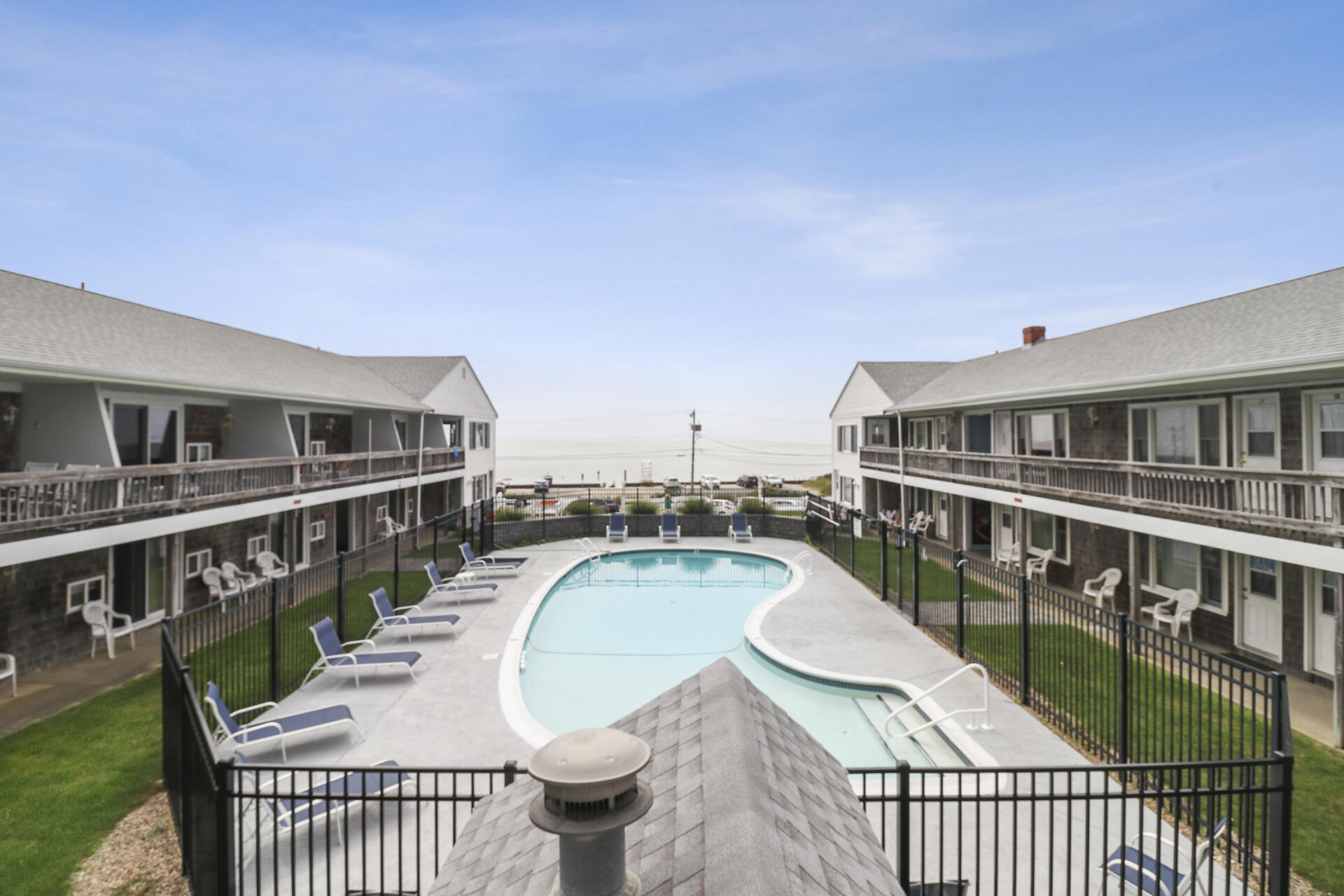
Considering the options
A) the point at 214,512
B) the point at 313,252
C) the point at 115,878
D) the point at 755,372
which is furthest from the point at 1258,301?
the point at 755,372

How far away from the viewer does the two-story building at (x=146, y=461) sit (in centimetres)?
1123

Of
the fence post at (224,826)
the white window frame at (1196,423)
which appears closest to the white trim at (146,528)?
the fence post at (224,826)

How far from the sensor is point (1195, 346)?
552 inches

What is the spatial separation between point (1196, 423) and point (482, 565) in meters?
19.2

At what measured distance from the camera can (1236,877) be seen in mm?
5812

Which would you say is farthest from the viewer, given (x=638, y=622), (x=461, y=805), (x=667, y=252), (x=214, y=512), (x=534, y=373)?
(x=534, y=373)

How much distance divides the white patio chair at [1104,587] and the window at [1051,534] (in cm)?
172

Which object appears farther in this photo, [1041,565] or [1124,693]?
[1041,565]

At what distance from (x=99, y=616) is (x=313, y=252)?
26.3m

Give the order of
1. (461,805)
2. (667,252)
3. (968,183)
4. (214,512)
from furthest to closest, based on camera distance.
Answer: (667,252) → (968,183) → (214,512) → (461,805)

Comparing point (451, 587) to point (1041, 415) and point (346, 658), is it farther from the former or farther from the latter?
point (1041, 415)

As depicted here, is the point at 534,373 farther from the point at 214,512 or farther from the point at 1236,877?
the point at 1236,877

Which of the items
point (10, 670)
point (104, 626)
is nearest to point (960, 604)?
point (10, 670)

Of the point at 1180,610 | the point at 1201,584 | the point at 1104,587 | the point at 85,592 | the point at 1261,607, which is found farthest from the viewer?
the point at 1104,587
